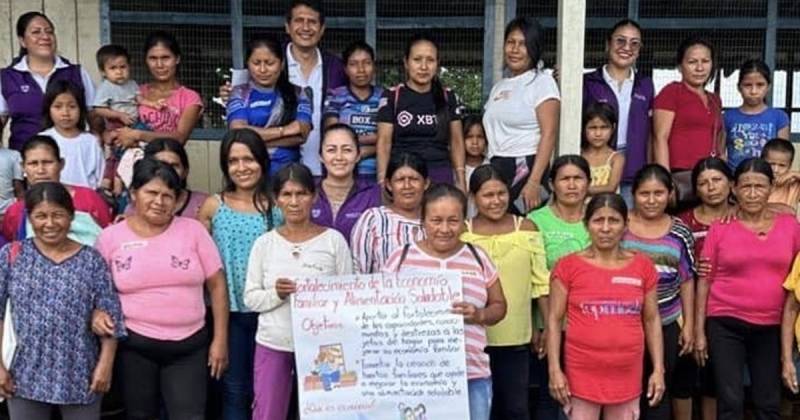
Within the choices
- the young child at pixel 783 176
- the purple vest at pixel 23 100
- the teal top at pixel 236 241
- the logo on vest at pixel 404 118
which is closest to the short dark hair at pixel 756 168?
the young child at pixel 783 176

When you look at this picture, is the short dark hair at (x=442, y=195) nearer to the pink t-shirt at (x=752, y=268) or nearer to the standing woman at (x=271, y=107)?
the standing woman at (x=271, y=107)

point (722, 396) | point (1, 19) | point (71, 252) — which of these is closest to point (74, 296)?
point (71, 252)

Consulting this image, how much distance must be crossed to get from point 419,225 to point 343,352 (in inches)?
25.5

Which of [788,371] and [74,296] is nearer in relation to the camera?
[74,296]

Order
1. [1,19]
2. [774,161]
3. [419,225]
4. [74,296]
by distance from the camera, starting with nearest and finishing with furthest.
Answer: [74,296] < [419,225] < [774,161] < [1,19]

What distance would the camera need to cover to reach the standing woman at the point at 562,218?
3.83 metres

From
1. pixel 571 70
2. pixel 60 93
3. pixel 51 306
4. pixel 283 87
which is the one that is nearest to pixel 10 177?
pixel 60 93

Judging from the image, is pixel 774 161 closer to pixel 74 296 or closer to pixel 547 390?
pixel 547 390

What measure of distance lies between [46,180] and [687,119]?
10.7 feet

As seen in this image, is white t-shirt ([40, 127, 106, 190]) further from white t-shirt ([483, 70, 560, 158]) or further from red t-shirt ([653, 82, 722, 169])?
red t-shirt ([653, 82, 722, 169])

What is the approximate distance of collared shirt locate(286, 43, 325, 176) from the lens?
4.63 meters

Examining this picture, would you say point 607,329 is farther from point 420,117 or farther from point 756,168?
point 420,117

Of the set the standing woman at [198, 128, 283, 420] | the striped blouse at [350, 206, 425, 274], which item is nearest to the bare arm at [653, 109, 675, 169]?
the striped blouse at [350, 206, 425, 274]

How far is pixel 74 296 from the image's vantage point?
3.40m
